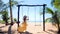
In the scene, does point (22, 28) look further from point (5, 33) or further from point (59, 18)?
point (59, 18)

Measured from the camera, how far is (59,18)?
15547 millimetres

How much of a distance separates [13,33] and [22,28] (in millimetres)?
4824

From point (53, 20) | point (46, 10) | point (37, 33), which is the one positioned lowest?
point (37, 33)

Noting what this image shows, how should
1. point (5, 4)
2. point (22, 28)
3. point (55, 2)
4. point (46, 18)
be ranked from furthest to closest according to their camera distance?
point (5, 4) < point (46, 18) < point (55, 2) < point (22, 28)

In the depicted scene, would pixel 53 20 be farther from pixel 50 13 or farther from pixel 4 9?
pixel 4 9

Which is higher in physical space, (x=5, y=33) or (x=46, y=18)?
(x=46, y=18)

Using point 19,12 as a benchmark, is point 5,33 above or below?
below

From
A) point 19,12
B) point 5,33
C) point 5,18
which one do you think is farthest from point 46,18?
point 5,18

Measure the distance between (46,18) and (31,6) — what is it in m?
2.49

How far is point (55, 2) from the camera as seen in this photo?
49.6 ft

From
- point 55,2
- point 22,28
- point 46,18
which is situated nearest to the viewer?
point 22,28

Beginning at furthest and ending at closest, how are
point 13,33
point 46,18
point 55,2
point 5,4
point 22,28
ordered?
1. point 5,4
2. point 46,18
3. point 55,2
4. point 13,33
5. point 22,28

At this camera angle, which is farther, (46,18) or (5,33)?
Result: (46,18)

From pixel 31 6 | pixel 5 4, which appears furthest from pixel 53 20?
pixel 5 4
